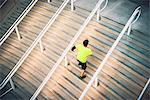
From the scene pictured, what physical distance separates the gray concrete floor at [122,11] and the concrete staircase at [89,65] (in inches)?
8.4

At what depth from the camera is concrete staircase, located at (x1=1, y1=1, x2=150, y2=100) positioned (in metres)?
6.37

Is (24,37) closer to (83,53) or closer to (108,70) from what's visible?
(83,53)

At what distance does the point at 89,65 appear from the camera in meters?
6.98

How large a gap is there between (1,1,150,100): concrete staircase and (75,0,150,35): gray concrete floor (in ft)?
0.70

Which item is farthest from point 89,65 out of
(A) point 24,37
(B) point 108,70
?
(A) point 24,37

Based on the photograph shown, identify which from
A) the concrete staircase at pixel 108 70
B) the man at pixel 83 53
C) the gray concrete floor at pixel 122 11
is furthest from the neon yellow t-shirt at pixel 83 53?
the gray concrete floor at pixel 122 11

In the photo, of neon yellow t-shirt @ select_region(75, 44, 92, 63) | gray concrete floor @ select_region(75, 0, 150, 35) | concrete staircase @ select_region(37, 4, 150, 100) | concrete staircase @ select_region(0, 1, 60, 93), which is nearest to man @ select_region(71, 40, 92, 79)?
neon yellow t-shirt @ select_region(75, 44, 92, 63)

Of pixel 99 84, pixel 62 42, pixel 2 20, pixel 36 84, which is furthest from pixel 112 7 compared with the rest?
pixel 2 20

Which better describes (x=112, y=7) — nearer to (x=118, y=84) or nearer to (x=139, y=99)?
(x=118, y=84)

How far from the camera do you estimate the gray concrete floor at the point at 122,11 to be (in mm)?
7148

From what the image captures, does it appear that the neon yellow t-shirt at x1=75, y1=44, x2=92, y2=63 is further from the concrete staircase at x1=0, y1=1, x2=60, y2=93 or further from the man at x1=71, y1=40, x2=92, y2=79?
the concrete staircase at x1=0, y1=1, x2=60, y2=93

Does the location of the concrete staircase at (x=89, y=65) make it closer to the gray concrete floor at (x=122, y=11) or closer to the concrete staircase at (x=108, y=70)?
the concrete staircase at (x=108, y=70)

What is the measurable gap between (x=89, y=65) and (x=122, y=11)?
6.88 feet

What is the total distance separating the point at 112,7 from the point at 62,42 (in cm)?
194
